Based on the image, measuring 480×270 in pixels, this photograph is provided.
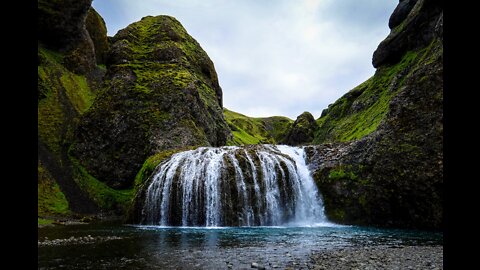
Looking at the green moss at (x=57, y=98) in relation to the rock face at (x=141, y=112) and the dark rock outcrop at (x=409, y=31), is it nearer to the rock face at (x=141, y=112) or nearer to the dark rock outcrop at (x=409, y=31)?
the rock face at (x=141, y=112)

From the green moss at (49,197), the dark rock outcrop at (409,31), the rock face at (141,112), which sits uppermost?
the dark rock outcrop at (409,31)

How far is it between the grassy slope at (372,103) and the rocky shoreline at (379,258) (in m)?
43.0

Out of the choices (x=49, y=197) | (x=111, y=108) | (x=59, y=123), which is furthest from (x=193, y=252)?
(x=59, y=123)

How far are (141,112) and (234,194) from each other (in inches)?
1249

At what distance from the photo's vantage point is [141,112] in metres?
58.8

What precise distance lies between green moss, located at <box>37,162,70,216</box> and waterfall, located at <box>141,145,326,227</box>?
13850 millimetres

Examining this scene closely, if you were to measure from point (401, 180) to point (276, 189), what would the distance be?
11.6 metres

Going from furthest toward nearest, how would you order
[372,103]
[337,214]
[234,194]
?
[372,103], [234,194], [337,214]

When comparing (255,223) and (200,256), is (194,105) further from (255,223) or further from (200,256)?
(200,256)

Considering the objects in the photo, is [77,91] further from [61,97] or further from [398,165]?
[398,165]

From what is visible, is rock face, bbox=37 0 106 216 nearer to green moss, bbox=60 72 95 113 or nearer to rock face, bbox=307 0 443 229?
green moss, bbox=60 72 95 113

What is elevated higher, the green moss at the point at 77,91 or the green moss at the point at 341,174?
the green moss at the point at 77,91

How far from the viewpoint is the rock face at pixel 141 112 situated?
53781 mm

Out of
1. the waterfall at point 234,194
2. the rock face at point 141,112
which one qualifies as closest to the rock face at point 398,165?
the waterfall at point 234,194
